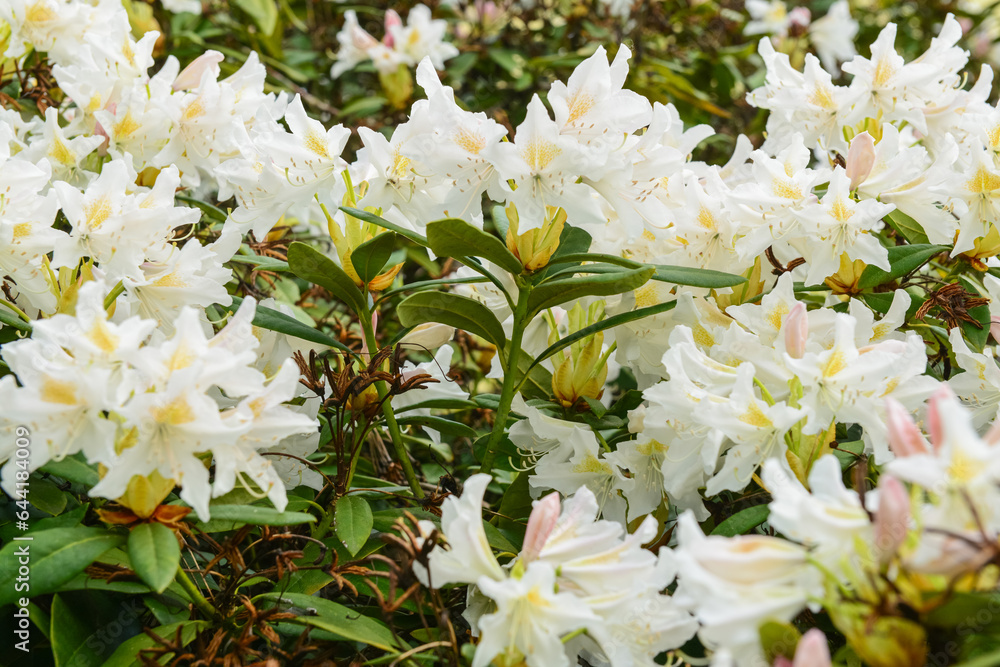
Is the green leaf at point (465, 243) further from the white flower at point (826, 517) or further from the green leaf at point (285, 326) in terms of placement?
the white flower at point (826, 517)

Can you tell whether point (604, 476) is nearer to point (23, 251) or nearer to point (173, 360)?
point (173, 360)

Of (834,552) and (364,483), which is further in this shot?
(364,483)

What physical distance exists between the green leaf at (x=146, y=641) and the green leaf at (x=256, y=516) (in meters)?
0.13

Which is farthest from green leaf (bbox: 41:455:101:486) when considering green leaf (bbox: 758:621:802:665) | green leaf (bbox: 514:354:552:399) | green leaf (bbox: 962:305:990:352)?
green leaf (bbox: 962:305:990:352)

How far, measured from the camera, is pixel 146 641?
3.23ft

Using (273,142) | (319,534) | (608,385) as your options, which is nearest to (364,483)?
(319,534)

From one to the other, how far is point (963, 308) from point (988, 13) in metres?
2.53

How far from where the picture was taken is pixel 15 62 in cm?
165

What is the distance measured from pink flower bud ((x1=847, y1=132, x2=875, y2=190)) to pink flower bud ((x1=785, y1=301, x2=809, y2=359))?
31cm

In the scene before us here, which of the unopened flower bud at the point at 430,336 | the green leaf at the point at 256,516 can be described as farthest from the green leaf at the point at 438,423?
the green leaf at the point at 256,516

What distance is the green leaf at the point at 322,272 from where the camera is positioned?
3.67ft

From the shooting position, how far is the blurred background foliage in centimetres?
241

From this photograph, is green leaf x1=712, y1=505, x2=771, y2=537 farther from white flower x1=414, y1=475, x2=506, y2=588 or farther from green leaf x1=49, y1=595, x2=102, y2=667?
green leaf x1=49, y1=595, x2=102, y2=667

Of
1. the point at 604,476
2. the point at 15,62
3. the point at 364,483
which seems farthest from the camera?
the point at 15,62
